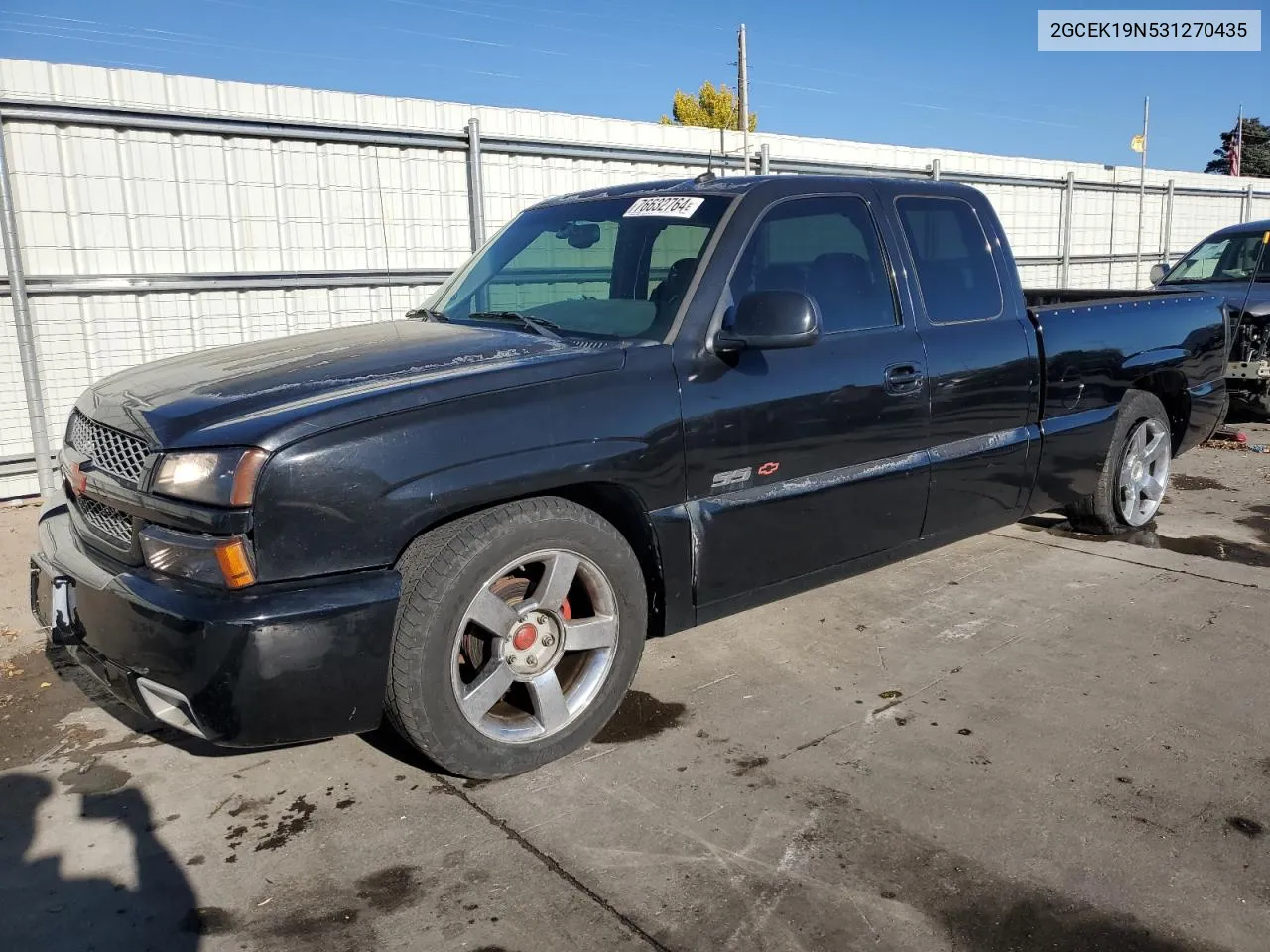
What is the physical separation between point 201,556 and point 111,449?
27.2 inches

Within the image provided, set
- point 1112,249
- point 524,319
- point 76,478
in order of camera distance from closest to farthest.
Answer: point 76,478, point 524,319, point 1112,249

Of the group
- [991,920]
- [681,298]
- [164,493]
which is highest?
[681,298]

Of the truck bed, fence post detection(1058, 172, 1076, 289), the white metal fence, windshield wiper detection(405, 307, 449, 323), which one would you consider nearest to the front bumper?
windshield wiper detection(405, 307, 449, 323)

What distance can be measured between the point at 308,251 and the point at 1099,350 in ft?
18.2

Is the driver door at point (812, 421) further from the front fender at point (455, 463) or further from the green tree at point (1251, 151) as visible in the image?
the green tree at point (1251, 151)

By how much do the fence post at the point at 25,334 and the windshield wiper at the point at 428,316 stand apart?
3.16 m

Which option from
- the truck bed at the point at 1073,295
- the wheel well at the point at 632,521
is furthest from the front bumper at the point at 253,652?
the truck bed at the point at 1073,295

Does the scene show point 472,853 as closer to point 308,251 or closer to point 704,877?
point 704,877

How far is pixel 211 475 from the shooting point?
2.77 metres

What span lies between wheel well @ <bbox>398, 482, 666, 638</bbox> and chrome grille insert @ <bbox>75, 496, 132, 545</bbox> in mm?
1259

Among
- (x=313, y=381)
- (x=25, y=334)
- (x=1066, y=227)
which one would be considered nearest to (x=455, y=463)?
(x=313, y=381)

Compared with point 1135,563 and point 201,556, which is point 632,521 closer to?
point 201,556

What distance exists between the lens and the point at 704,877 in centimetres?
274

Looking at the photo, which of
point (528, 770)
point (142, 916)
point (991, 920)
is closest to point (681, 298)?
point (528, 770)
